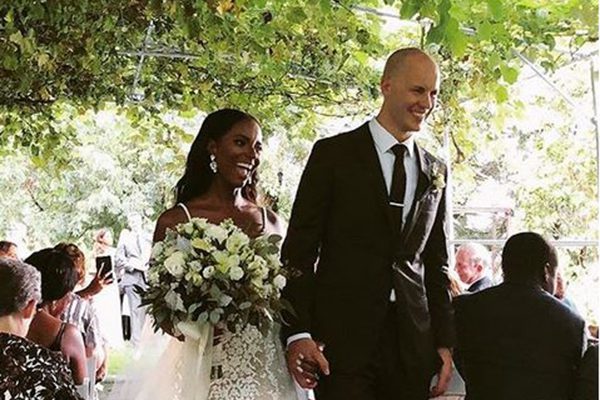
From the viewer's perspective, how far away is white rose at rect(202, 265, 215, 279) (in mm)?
3809

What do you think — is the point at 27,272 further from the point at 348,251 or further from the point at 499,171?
the point at 499,171

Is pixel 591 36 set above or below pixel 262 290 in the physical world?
above

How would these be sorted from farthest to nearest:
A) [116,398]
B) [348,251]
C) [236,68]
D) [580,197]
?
1. [580,197]
2. [236,68]
3. [116,398]
4. [348,251]

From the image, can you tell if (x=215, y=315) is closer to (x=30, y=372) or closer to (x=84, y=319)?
(x=30, y=372)

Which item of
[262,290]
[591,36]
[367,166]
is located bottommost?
[262,290]

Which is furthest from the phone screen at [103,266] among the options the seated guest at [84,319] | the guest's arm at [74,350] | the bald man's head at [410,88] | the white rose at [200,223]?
the bald man's head at [410,88]

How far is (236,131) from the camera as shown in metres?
4.37

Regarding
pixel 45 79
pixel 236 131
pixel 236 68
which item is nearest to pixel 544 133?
pixel 236 68

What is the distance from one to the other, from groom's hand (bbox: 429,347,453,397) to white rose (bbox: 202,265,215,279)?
843mm

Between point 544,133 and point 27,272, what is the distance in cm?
1732

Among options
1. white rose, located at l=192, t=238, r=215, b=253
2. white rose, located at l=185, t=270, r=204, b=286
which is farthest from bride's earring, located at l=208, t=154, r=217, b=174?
white rose, located at l=185, t=270, r=204, b=286

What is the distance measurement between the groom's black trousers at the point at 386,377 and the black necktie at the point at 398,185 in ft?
1.04

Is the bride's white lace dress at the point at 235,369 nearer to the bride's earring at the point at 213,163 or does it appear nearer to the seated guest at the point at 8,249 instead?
the bride's earring at the point at 213,163

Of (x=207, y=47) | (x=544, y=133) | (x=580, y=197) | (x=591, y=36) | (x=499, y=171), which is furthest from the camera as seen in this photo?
(x=499, y=171)
